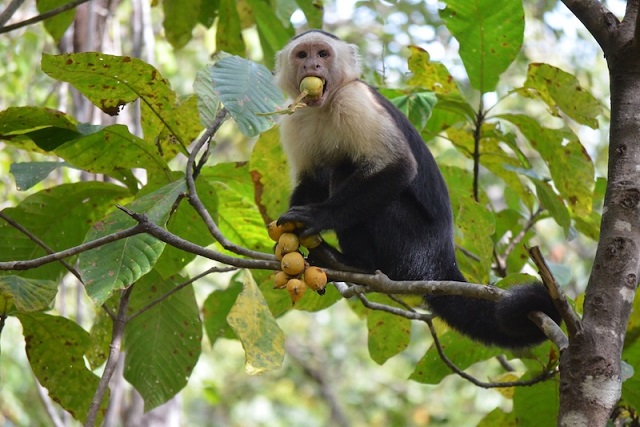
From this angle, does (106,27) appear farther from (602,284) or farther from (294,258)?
(602,284)

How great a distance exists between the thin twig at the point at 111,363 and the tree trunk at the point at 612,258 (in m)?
1.27

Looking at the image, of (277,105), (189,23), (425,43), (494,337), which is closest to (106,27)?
(189,23)

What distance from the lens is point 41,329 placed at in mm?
2771

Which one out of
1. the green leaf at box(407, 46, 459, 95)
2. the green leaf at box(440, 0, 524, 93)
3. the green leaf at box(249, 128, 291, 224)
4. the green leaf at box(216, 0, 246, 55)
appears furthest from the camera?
the green leaf at box(216, 0, 246, 55)

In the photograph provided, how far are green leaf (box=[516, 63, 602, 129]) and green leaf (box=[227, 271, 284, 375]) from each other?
A: 1.59 metres

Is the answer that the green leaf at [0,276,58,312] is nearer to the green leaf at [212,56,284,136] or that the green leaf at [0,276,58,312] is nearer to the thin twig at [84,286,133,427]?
the thin twig at [84,286,133,427]

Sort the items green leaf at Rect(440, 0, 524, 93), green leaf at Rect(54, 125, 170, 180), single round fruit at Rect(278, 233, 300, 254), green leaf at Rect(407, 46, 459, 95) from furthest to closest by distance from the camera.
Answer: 1. green leaf at Rect(407, 46, 459, 95)
2. green leaf at Rect(440, 0, 524, 93)
3. green leaf at Rect(54, 125, 170, 180)
4. single round fruit at Rect(278, 233, 300, 254)

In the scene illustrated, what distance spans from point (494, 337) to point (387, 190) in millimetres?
674

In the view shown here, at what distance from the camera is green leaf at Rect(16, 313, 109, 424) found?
2.76 m

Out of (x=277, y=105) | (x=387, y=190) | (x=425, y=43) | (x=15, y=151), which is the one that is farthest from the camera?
(x=425, y=43)

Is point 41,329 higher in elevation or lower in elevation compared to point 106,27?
lower

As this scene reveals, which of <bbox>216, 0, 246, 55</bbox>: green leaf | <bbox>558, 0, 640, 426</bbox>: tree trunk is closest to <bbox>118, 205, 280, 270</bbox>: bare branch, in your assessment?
<bbox>558, 0, 640, 426</bbox>: tree trunk

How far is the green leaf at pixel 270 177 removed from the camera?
3.23m

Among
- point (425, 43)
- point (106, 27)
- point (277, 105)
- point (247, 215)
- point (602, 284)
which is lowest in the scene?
point (425, 43)
